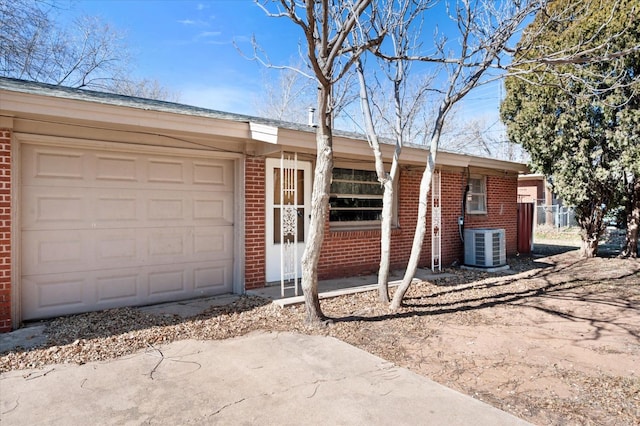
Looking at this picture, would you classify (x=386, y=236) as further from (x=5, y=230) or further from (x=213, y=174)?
(x=5, y=230)

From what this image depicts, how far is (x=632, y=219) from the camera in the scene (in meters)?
10.9

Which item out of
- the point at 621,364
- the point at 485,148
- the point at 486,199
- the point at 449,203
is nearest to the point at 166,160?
the point at 621,364

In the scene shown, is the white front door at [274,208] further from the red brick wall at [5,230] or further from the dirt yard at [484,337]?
the red brick wall at [5,230]

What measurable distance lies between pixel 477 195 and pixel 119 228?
8.83 m

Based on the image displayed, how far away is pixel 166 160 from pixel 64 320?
2404 mm

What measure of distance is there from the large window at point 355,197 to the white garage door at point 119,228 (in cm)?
212

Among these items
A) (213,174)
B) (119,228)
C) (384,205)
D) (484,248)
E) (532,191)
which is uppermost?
(532,191)

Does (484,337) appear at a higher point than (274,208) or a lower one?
lower

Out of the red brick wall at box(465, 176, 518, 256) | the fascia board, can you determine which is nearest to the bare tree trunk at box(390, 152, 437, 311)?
the fascia board

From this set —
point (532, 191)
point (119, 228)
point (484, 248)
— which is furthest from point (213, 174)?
point (532, 191)

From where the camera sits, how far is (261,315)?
5367 millimetres

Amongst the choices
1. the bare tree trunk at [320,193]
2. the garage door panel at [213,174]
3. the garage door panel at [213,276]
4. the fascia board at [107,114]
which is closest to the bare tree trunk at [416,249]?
the bare tree trunk at [320,193]

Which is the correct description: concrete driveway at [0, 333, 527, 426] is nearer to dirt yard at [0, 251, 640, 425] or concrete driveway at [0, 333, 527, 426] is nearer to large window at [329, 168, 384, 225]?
dirt yard at [0, 251, 640, 425]

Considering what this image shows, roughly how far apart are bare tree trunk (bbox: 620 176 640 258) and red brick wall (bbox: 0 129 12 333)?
12946mm
